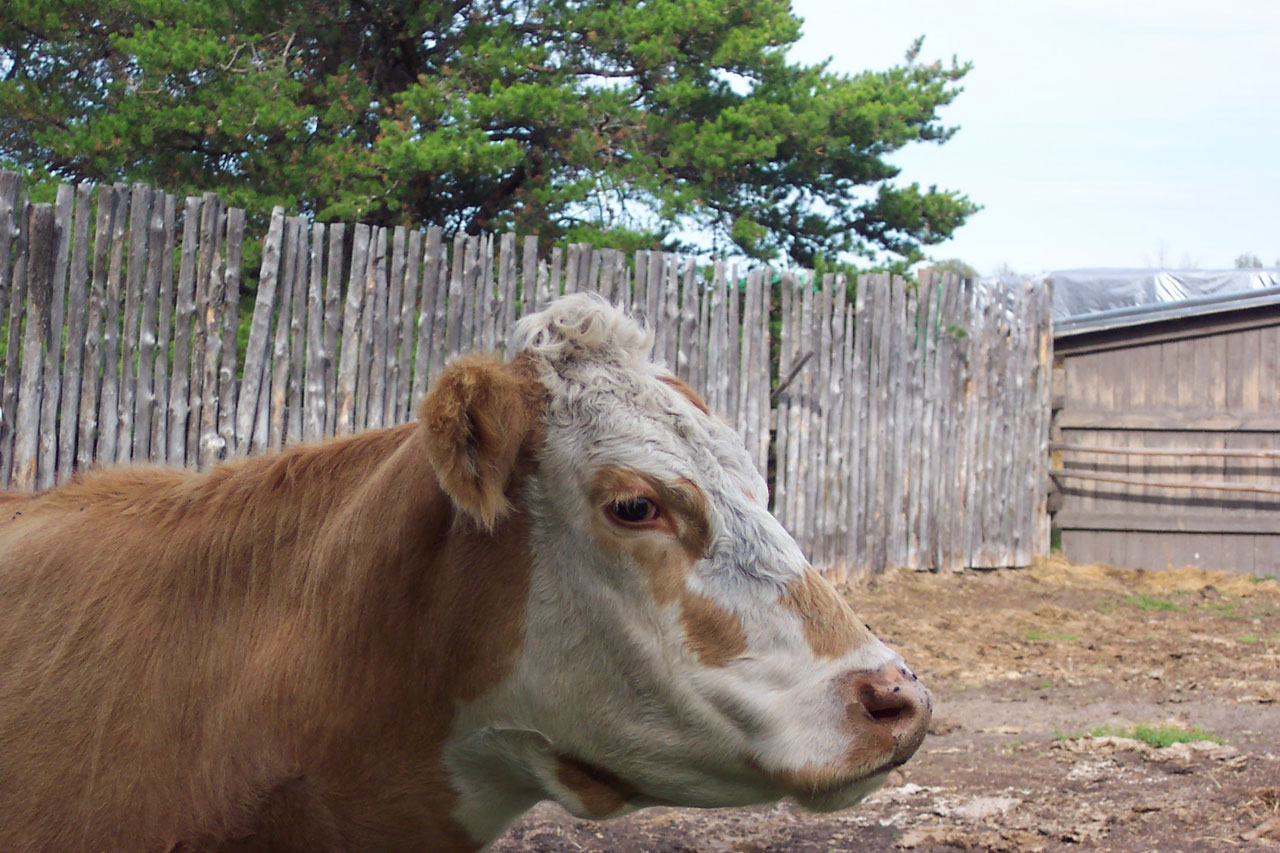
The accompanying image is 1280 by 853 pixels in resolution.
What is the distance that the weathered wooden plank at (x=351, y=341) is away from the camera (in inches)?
276

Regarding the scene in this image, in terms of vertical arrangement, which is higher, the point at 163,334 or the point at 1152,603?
the point at 163,334

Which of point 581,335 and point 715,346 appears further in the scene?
point 715,346

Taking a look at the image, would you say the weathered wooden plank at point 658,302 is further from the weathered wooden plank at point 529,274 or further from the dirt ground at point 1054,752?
the dirt ground at point 1054,752

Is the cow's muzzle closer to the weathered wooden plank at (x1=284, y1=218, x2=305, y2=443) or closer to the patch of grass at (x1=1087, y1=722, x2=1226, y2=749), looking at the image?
the patch of grass at (x1=1087, y1=722, x2=1226, y2=749)

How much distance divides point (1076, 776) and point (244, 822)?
11.7 feet

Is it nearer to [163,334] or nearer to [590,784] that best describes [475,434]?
[590,784]

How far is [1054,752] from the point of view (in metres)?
4.83

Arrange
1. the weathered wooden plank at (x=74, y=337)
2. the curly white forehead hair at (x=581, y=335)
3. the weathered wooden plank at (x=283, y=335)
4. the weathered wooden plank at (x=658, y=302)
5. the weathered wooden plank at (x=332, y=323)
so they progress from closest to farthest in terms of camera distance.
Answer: the curly white forehead hair at (x=581, y=335), the weathered wooden plank at (x=74, y=337), the weathered wooden plank at (x=283, y=335), the weathered wooden plank at (x=332, y=323), the weathered wooden plank at (x=658, y=302)

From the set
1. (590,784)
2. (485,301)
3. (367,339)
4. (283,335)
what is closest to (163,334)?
(283,335)

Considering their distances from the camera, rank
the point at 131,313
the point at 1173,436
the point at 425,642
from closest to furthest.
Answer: the point at 425,642
the point at 131,313
the point at 1173,436

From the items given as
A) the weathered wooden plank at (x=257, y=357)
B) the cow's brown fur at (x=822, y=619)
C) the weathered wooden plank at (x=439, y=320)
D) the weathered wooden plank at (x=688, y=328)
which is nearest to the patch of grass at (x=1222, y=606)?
the weathered wooden plank at (x=688, y=328)

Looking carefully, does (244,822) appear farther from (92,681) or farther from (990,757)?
(990,757)

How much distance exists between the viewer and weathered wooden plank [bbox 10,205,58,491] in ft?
19.9

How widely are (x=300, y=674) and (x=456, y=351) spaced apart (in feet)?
18.1
